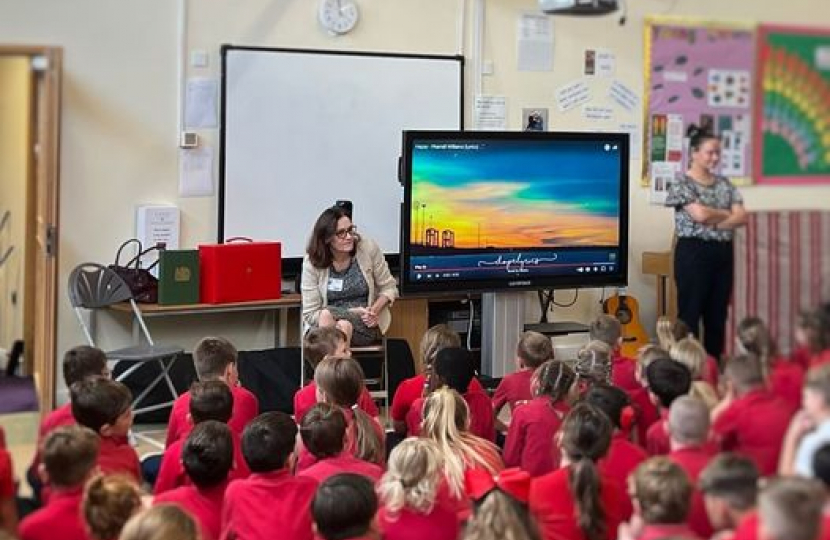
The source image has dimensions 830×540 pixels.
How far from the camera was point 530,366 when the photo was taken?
16.7ft

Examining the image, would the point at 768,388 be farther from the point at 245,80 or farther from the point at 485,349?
the point at 245,80

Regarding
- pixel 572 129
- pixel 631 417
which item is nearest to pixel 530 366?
pixel 631 417

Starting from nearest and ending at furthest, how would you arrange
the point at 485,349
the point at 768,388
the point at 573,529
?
the point at 768,388 → the point at 573,529 → the point at 485,349

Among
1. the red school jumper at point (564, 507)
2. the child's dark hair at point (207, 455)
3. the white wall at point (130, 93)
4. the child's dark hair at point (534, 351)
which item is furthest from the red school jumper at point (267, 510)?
the white wall at point (130, 93)

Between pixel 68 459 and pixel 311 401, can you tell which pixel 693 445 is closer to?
pixel 68 459

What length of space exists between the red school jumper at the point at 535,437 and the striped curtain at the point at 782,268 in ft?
6.06

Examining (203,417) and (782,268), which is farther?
(203,417)

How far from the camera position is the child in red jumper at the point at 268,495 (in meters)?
3.29

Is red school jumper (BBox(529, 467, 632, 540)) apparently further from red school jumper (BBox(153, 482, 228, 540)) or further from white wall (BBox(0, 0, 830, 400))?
white wall (BBox(0, 0, 830, 400))

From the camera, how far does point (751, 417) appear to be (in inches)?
90.0

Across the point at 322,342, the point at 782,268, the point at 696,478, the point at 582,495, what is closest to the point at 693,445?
the point at 696,478

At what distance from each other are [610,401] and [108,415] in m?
1.59

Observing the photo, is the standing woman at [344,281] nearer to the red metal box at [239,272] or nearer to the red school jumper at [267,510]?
the red metal box at [239,272]

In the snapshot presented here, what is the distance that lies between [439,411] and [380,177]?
12.5 ft
